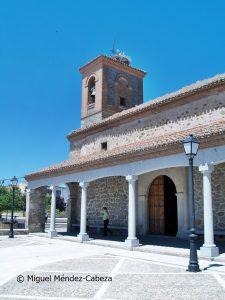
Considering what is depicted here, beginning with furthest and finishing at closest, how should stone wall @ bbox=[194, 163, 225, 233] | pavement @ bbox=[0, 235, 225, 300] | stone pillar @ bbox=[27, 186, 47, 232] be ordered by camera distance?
stone pillar @ bbox=[27, 186, 47, 232] < stone wall @ bbox=[194, 163, 225, 233] < pavement @ bbox=[0, 235, 225, 300]

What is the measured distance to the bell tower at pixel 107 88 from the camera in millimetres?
20516

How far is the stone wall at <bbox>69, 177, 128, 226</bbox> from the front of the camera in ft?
50.7

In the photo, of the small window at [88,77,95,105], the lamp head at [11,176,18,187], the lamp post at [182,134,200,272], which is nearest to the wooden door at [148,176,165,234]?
the lamp post at [182,134,200,272]

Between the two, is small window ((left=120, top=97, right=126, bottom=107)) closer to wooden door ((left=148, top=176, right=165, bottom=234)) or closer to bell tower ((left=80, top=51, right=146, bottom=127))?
bell tower ((left=80, top=51, right=146, bottom=127))

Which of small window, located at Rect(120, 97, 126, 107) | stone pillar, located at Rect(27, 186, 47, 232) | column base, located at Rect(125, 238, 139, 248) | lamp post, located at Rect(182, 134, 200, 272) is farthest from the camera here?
small window, located at Rect(120, 97, 126, 107)

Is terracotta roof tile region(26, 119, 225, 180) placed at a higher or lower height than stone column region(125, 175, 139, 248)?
higher

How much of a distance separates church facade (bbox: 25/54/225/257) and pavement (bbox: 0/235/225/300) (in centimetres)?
166

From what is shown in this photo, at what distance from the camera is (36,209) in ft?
63.0

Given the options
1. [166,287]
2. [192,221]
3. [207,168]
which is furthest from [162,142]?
[166,287]

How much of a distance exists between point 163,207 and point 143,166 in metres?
3.44

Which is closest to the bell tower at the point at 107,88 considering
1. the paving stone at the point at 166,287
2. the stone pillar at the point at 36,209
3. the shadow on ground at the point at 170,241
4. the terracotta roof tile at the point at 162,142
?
the stone pillar at the point at 36,209

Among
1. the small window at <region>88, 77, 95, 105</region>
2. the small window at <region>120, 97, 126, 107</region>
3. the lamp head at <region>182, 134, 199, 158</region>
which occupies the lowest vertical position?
the lamp head at <region>182, 134, 199, 158</region>

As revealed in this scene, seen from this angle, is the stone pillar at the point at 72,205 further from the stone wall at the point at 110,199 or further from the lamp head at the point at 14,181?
the lamp head at the point at 14,181

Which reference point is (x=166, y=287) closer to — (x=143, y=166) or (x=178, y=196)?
(x=143, y=166)
